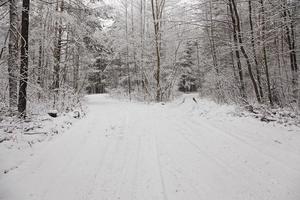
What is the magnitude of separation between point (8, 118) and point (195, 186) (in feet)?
23.0

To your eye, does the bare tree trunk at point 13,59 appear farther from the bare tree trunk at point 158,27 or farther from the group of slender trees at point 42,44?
the bare tree trunk at point 158,27

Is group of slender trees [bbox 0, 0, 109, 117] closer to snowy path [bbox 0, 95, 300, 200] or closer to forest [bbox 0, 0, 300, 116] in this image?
forest [bbox 0, 0, 300, 116]

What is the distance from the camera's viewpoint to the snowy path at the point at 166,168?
283 cm

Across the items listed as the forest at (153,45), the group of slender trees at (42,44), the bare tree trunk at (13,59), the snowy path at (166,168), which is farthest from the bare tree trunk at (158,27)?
the snowy path at (166,168)

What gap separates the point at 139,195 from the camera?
2787 mm

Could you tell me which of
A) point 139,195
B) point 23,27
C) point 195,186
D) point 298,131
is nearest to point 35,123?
point 23,27

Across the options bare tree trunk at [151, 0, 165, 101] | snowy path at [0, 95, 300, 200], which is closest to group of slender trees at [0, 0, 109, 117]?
snowy path at [0, 95, 300, 200]

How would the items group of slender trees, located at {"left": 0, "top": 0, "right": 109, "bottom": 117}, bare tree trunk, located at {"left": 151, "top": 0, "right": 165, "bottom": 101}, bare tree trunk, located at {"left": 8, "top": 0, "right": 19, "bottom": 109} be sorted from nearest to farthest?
bare tree trunk, located at {"left": 8, "top": 0, "right": 19, "bottom": 109}
group of slender trees, located at {"left": 0, "top": 0, "right": 109, "bottom": 117}
bare tree trunk, located at {"left": 151, "top": 0, "right": 165, "bottom": 101}

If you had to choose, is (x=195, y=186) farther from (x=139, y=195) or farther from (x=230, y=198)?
(x=139, y=195)

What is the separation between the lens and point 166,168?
3.54 m

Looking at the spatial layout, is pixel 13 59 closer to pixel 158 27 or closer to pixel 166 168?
pixel 166 168

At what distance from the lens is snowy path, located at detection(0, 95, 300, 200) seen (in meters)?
2.83

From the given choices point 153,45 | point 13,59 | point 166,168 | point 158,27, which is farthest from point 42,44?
point 166,168

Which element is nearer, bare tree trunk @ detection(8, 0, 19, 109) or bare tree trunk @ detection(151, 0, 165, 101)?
bare tree trunk @ detection(8, 0, 19, 109)
